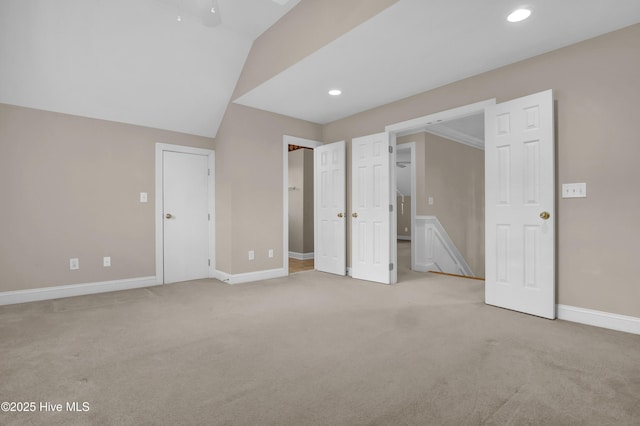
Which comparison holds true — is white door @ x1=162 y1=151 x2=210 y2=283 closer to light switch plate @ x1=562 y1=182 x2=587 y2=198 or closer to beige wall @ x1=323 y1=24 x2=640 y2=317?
beige wall @ x1=323 y1=24 x2=640 y2=317

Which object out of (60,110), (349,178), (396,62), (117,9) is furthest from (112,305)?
(396,62)

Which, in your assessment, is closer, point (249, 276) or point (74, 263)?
point (74, 263)

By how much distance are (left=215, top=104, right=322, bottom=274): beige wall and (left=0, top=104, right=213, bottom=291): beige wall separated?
2.97 ft

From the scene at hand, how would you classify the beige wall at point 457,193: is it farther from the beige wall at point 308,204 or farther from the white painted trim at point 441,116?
the beige wall at point 308,204

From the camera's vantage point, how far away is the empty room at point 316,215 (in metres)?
1.78

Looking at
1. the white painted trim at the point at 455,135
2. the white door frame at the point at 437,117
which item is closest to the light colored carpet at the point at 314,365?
the white door frame at the point at 437,117

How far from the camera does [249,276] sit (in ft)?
14.7

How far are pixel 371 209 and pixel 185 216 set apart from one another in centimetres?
272

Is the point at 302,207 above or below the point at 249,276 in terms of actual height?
above

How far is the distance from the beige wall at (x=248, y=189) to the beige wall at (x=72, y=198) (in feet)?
2.97

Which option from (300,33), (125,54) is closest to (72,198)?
(125,54)

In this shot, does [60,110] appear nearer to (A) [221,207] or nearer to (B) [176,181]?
(B) [176,181]

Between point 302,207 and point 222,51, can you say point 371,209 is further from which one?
point 222,51

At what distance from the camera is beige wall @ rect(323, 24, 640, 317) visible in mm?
2557
